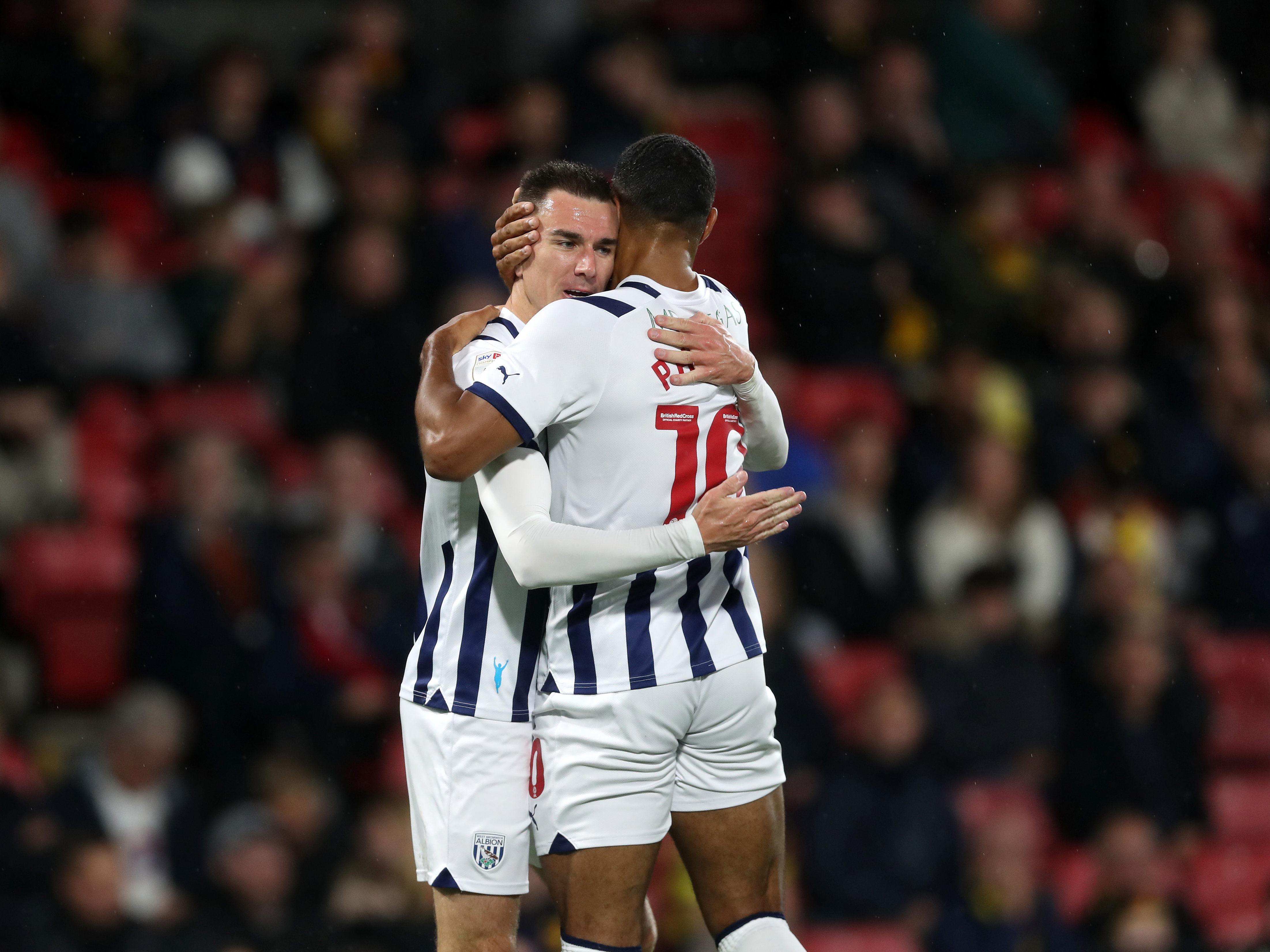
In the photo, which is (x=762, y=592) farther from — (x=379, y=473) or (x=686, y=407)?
(x=686, y=407)

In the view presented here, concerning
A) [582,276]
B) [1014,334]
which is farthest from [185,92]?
[582,276]

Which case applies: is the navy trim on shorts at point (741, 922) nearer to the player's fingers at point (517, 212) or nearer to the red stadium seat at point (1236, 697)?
the player's fingers at point (517, 212)

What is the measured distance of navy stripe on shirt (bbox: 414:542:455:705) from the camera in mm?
4039

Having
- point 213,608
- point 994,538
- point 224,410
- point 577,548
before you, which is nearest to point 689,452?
point 577,548

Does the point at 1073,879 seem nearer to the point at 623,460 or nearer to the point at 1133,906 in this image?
the point at 1133,906

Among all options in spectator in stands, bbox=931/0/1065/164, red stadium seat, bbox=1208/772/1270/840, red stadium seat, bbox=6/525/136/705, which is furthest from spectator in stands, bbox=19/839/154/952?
spectator in stands, bbox=931/0/1065/164

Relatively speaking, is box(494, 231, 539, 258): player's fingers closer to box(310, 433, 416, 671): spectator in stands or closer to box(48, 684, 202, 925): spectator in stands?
box(48, 684, 202, 925): spectator in stands

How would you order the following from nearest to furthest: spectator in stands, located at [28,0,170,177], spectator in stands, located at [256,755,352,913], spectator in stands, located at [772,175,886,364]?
spectator in stands, located at [256,755,352,913] < spectator in stands, located at [28,0,170,177] < spectator in stands, located at [772,175,886,364]

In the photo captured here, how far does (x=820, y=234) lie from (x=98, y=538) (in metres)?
4.58

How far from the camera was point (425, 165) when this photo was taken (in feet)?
32.0

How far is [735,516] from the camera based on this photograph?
144 inches

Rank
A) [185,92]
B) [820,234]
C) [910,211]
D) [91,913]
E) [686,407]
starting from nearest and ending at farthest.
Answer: [686,407]
[91,913]
[185,92]
[820,234]
[910,211]

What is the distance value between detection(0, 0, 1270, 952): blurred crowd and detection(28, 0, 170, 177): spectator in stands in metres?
0.02

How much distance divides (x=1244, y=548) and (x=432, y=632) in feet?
23.6
